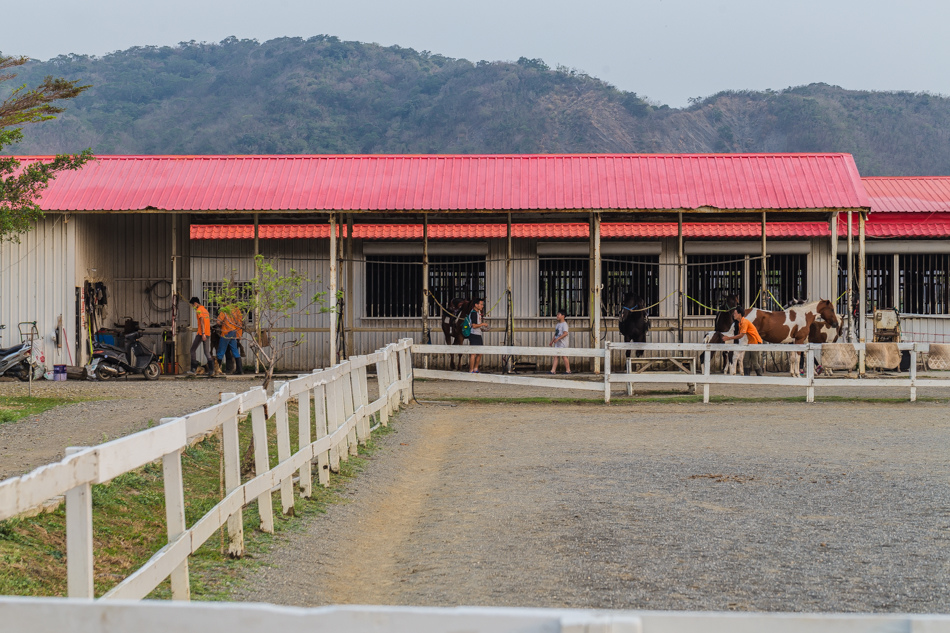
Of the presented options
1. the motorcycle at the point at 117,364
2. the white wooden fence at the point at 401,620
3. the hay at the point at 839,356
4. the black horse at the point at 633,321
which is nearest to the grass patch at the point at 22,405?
the motorcycle at the point at 117,364

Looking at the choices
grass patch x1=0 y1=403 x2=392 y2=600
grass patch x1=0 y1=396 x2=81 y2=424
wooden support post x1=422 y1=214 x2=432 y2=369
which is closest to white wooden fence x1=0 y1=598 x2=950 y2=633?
grass patch x1=0 y1=403 x2=392 y2=600

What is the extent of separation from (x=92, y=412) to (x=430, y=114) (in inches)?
3366

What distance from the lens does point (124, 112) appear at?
324 feet

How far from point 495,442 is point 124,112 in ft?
313

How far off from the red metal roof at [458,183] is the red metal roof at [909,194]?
248 centimetres

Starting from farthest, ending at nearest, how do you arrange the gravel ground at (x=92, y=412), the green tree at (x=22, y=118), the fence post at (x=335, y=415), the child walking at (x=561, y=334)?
the child walking at (x=561, y=334) → the green tree at (x=22, y=118) → the gravel ground at (x=92, y=412) → the fence post at (x=335, y=415)

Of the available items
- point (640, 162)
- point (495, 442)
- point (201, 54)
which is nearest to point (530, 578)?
point (495, 442)

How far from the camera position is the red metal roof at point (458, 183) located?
2033cm

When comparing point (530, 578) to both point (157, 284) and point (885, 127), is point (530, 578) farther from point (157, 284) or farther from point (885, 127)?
point (885, 127)

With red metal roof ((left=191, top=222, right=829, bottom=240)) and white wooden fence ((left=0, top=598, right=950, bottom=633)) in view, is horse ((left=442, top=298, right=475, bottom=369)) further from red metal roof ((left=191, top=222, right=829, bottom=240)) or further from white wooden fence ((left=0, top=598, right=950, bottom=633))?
white wooden fence ((left=0, top=598, right=950, bottom=633))

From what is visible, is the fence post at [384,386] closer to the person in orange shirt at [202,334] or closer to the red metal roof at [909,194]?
the person in orange shirt at [202,334]

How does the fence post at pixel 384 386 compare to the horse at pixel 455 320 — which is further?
the horse at pixel 455 320

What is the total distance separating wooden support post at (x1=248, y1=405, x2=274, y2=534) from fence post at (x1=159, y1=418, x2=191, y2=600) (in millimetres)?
1766

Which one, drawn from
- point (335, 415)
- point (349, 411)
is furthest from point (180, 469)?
point (349, 411)
